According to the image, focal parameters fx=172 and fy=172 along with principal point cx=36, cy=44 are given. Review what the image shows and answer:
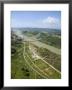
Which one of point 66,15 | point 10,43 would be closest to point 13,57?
point 10,43

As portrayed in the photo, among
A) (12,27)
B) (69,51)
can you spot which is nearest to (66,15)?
(69,51)

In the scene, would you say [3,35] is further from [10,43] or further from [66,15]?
[66,15]

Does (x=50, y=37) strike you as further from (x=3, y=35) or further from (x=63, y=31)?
(x=3, y=35)

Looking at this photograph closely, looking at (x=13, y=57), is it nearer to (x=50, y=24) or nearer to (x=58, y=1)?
(x=50, y=24)

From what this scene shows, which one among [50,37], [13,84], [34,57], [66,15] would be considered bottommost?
[13,84]

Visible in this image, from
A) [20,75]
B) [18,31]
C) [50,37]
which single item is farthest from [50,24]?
[20,75]

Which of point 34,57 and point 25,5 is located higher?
point 25,5

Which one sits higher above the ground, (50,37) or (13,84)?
(50,37)

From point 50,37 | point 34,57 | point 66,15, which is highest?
point 66,15
